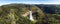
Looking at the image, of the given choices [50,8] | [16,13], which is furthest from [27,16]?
[50,8]

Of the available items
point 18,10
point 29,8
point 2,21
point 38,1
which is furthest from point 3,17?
point 38,1

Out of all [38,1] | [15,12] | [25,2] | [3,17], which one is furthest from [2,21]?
[38,1]

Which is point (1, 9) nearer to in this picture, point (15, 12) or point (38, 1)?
point (15, 12)

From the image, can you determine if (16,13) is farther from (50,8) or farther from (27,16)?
Result: (50,8)

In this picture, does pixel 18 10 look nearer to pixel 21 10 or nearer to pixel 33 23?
pixel 21 10

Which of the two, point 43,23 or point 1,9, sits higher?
point 1,9

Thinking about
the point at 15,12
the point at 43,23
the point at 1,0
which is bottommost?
the point at 43,23
